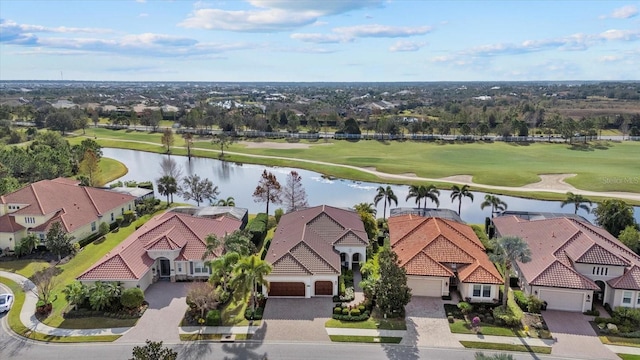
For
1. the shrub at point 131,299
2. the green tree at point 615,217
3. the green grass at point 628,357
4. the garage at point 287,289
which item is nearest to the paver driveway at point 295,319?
the garage at point 287,289

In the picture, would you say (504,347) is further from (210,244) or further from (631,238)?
(631,238)

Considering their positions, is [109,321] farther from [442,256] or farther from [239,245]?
[442,256]

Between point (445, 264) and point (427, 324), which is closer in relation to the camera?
point (427, 324)

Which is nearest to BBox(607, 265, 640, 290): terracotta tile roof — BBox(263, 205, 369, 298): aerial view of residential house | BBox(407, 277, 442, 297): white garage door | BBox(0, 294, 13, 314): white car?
BBox(407, 277, 442, 297): white garage door

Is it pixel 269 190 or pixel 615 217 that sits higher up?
pixel 269 190

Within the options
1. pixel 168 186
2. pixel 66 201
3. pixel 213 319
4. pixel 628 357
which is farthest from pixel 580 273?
pixel 66 201

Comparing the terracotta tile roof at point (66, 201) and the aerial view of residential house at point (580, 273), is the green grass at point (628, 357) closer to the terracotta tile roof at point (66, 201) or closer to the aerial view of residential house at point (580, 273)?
the aerial view of residential house at point (580, 273)
